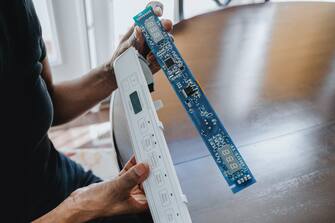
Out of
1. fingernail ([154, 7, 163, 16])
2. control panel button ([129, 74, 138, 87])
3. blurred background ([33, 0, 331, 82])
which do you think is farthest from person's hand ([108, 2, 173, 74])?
blurred background ([33, 0, 331, 82])

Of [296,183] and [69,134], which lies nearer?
[296,183]

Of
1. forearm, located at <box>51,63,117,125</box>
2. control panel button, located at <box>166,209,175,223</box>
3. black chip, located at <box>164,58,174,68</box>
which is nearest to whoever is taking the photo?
control panel button, located at <box>166,209,175,223</box>

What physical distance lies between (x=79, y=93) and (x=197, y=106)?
15.3 inches

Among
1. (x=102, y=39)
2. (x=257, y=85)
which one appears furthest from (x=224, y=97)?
(x=102, y=39)

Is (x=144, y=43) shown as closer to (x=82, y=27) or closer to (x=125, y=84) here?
(x=125, y=84)

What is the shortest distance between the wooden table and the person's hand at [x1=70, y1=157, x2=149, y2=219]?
0.25 ft

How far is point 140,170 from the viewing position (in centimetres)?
42

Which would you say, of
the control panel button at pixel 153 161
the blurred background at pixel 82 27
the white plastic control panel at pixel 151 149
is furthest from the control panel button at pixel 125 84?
the blurred background at pixel 82 27

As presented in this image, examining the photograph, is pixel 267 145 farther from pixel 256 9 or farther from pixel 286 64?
pixel 256 9

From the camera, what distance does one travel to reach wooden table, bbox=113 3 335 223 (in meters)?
0.52

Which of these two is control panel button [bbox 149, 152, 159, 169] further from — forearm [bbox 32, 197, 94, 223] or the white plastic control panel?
forearm [bbox 32, 197, 94, 223]

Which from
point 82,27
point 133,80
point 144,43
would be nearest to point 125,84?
point 133,80

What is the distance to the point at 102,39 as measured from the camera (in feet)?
4.90

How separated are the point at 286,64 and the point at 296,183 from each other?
40 centimetres
